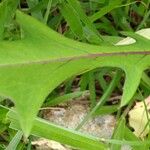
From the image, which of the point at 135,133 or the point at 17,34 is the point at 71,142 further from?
the point at 17,34

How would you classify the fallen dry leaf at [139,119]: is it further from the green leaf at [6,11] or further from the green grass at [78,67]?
the green leaf at [6,11]

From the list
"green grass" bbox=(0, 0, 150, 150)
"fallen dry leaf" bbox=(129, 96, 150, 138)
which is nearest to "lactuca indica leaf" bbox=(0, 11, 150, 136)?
"green grass" bbox=(0, 0, 150, 150)

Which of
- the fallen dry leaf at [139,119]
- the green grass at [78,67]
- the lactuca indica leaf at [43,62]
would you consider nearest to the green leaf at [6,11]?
the green grass at [78,67]

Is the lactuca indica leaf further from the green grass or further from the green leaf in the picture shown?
the green leaf

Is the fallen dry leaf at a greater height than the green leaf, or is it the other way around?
the green leaf

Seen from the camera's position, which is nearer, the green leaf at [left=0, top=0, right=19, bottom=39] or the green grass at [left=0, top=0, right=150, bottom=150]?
the green grass at [left=0, top=0, right=150, bottom=150]

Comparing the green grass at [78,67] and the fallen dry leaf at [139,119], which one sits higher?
the green grass at [78,67]
